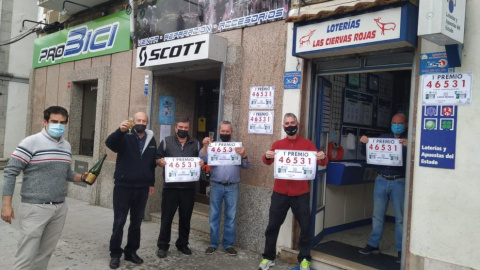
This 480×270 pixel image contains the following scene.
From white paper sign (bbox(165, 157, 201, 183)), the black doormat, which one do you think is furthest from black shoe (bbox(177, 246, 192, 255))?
the black doormat

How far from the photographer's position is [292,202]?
4754 millimetres

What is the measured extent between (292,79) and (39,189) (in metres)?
3.33

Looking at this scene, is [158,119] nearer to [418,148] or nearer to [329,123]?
[329,123]

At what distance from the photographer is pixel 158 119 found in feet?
24.1

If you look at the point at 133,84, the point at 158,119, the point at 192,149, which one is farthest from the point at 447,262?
the point at 133,84

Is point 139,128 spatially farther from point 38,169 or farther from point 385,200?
point 385,200

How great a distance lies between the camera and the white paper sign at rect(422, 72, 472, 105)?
387 centimetres

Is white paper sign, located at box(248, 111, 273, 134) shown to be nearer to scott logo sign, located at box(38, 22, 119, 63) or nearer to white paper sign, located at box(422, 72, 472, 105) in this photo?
white paper sign, located at box(422, 72, 472, 105)

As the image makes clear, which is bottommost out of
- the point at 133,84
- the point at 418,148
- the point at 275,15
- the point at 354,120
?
the point at 418,148

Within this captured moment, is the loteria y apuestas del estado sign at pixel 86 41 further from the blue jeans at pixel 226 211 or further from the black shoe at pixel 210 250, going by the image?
the black shoe at pixel 210 250

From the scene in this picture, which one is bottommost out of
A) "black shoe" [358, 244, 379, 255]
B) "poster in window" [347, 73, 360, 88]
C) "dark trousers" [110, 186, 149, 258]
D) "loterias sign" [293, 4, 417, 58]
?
"black shoe" [358, 244, 379, 255]

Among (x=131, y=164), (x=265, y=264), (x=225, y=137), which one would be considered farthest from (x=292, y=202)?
(x=131, y=164)

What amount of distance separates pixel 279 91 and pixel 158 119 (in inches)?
112

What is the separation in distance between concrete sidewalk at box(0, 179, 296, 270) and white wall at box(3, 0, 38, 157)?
9.26 m
